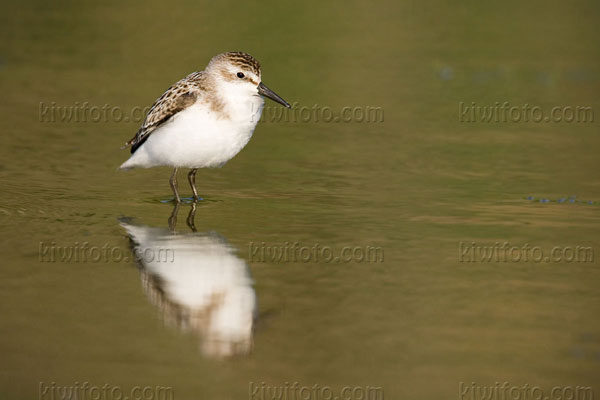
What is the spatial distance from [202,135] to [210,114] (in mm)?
254

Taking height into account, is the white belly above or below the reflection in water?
above

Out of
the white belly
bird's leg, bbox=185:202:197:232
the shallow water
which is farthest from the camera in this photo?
the white belly

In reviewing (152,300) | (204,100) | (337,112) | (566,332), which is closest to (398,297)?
(566,332)

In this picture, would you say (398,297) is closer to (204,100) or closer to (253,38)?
(204,100)

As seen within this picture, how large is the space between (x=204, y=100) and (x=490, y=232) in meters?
3.52

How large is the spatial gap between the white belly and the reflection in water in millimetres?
1216

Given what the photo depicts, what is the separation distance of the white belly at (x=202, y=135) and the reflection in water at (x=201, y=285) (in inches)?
47.9

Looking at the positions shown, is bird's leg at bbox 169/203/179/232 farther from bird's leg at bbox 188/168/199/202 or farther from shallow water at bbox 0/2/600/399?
bird's leg at bbox 188/168/199/202

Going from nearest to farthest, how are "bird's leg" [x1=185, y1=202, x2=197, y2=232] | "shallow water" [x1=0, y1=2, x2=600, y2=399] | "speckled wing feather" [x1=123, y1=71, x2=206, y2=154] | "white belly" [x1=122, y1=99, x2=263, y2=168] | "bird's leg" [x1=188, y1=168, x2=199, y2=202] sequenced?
1. "shallow water" [x1=0, y1=2, x2=600, y2=399]
2. "bird's leg" [x1=185, y1=202, x2=197, y2=232]
3. "white belly" [x1=122, y1=99, x2=263, y2=168]
4. "speckled wing feather" [x1=123, y1=71, x2=206, y2=154]
5. "bird's leg" [x1=188, y1=168, x2=199, y2=202]

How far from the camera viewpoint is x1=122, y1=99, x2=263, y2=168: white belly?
1254cm

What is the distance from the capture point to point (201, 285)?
31.8 feet

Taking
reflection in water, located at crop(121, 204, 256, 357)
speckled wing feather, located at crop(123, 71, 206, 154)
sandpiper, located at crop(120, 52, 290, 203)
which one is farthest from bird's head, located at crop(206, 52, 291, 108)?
reflection in water, located at crop(121, 204, 256, 357)

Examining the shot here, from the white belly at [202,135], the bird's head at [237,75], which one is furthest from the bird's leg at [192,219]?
the bird's head at [237,75]

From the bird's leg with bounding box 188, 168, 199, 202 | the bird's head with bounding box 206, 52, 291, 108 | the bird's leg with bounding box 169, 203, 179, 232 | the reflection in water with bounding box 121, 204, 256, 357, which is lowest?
the reflection in water with bounding box 121, 204, 256, 357
